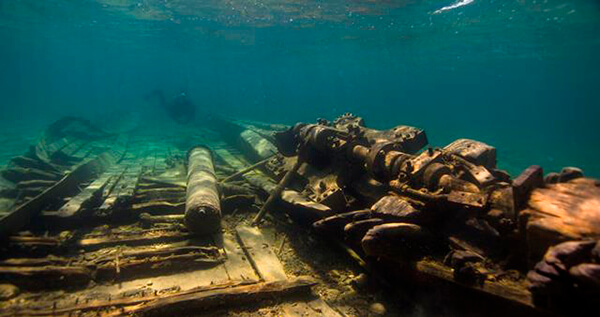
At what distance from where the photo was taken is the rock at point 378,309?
414cm

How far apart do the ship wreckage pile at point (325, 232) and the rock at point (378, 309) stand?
0.35 metres

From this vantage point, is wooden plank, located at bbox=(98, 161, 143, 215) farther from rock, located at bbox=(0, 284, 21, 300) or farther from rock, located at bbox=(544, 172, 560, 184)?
rock, located at bbox=(544, 172, 560, 184)

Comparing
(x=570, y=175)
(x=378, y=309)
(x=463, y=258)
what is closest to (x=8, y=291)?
(x=378, y=309)

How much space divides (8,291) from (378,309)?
501 cm

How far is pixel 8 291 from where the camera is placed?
13.2ft

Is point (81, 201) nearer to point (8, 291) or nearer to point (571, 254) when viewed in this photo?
point (8, 291)

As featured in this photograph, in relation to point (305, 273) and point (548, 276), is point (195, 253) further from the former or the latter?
point (548, 276)

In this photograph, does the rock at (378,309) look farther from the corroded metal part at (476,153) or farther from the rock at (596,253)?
the corroded metal part at (476,153)

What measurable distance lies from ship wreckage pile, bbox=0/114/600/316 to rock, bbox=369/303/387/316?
35 centimetres

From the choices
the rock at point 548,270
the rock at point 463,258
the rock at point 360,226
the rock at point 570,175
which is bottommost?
the rock at point 360,226

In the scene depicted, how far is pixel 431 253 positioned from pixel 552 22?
30.5 meters

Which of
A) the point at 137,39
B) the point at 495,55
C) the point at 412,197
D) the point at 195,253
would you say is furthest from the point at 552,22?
the point at 137,39

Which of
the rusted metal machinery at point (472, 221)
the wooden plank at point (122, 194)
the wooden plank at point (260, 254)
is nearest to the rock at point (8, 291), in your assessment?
the wooden plank at point (122, 194)

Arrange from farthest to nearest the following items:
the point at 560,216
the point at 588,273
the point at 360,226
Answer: the point at 360,226, the point at 560,216, the point at 588,273
